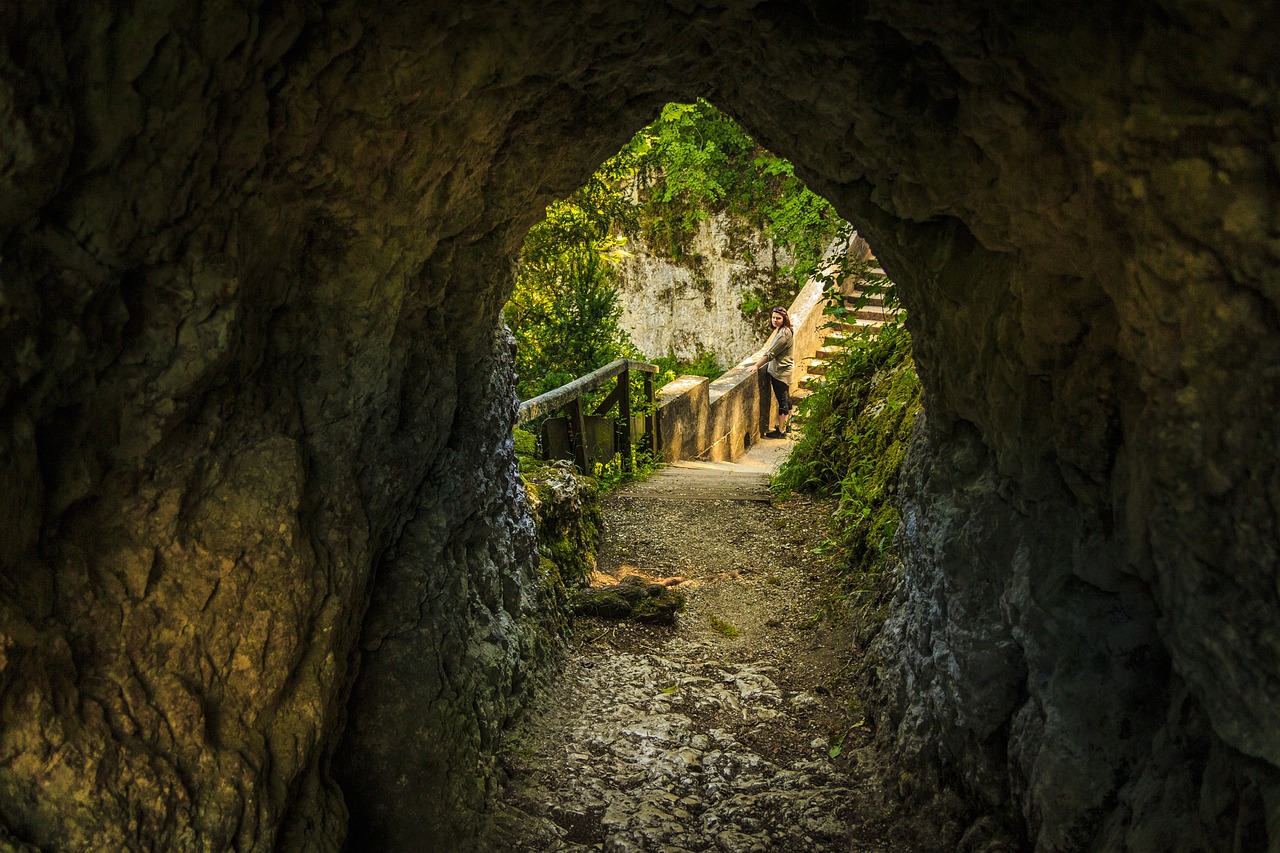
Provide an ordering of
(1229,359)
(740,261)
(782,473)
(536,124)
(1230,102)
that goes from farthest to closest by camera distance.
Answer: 1. (740,261)
2. (782,473)
3. (536,124)
4. (1229,359)
5. (1230,102)

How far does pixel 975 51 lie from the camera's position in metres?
2.16

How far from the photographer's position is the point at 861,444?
7.09 m

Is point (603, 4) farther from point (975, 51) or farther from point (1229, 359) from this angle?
point (1229, 359)

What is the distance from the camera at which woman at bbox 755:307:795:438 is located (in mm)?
12617

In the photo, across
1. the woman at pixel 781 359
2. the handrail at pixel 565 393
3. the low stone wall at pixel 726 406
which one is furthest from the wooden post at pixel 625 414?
the woman at pixel 781 359

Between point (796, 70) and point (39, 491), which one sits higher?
point (796, 70)

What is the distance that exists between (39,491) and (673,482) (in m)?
7.37

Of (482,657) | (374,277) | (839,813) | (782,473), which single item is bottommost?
(839,813)

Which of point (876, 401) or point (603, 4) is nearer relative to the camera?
point (603, 4)

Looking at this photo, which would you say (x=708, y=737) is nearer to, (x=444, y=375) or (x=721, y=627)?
(x=721, y=627)

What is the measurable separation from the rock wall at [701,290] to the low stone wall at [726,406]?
1.73 meters

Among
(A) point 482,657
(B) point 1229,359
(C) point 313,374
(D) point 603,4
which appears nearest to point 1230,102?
(B) point 1229,359

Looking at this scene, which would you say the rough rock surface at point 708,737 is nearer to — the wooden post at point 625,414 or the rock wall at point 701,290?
the wooden post at point 625,414

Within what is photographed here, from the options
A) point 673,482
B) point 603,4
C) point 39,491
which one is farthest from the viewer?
point 673,482
